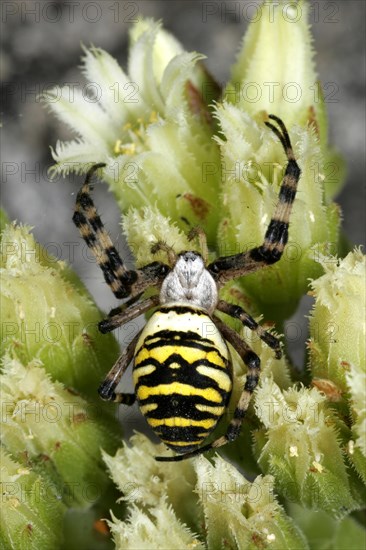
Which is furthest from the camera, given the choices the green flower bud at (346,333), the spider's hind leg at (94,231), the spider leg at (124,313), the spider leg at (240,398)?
the spider's hind leg at (94,231)

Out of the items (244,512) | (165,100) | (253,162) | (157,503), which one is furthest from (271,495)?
(165,100)

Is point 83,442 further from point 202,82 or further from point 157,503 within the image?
point 202,82

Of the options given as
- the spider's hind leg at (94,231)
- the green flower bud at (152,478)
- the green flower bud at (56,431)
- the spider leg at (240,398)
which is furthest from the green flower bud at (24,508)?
the spider's hind leg at (94,231)

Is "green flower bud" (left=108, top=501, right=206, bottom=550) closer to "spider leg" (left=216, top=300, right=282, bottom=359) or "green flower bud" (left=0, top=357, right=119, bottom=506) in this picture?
"green flower bud" (left=0, top=357, right=119, bottom=506)

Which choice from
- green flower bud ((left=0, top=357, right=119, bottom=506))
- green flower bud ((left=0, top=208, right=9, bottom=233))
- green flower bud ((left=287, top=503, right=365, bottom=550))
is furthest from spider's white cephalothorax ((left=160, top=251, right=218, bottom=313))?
green flower bud ((left=287, top=503, right=365, bottom=550))

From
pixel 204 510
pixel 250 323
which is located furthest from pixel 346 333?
pixel 204 510

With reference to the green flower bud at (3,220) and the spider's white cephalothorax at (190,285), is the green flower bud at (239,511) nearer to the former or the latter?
the spider's white cephalothorax at (190,285)

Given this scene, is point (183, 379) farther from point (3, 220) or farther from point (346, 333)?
point (3, 220)
